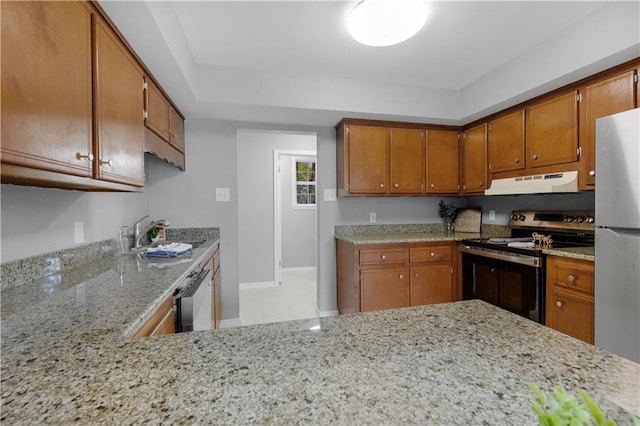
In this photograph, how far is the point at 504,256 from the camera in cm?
226

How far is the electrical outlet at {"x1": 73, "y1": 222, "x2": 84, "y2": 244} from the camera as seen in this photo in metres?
1.57

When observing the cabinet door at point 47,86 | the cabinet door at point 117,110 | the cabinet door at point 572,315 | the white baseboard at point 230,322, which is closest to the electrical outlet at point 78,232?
the cabinet door at point 117,110

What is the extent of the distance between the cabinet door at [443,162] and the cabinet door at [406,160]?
10cm

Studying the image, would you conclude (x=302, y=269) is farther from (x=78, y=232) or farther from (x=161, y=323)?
(x=161, y=323)

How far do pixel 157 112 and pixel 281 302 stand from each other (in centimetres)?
251

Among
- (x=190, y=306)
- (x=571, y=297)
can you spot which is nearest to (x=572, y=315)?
(x=571, y=297)

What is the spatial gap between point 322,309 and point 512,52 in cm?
288

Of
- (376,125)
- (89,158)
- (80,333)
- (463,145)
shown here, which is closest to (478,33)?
(376,125)

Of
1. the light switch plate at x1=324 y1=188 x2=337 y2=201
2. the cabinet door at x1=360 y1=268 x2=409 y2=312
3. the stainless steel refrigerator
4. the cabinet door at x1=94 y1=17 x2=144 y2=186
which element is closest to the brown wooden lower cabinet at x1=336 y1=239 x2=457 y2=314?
the cabinet door at x1=360 y1=268 x2=409 y2=312

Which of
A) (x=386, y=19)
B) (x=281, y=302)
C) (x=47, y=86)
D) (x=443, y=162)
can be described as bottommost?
(x=281, y=302)

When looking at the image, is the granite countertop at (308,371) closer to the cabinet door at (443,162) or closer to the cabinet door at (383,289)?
the cabinet door at (383,289)

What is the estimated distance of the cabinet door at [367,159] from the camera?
111 inches

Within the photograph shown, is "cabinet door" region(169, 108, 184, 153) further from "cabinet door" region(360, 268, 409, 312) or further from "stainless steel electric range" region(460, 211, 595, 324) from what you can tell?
"stainless steel electric range" region(460, 211, 595, 324)

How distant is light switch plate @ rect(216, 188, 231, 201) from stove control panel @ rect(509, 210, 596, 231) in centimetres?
286
